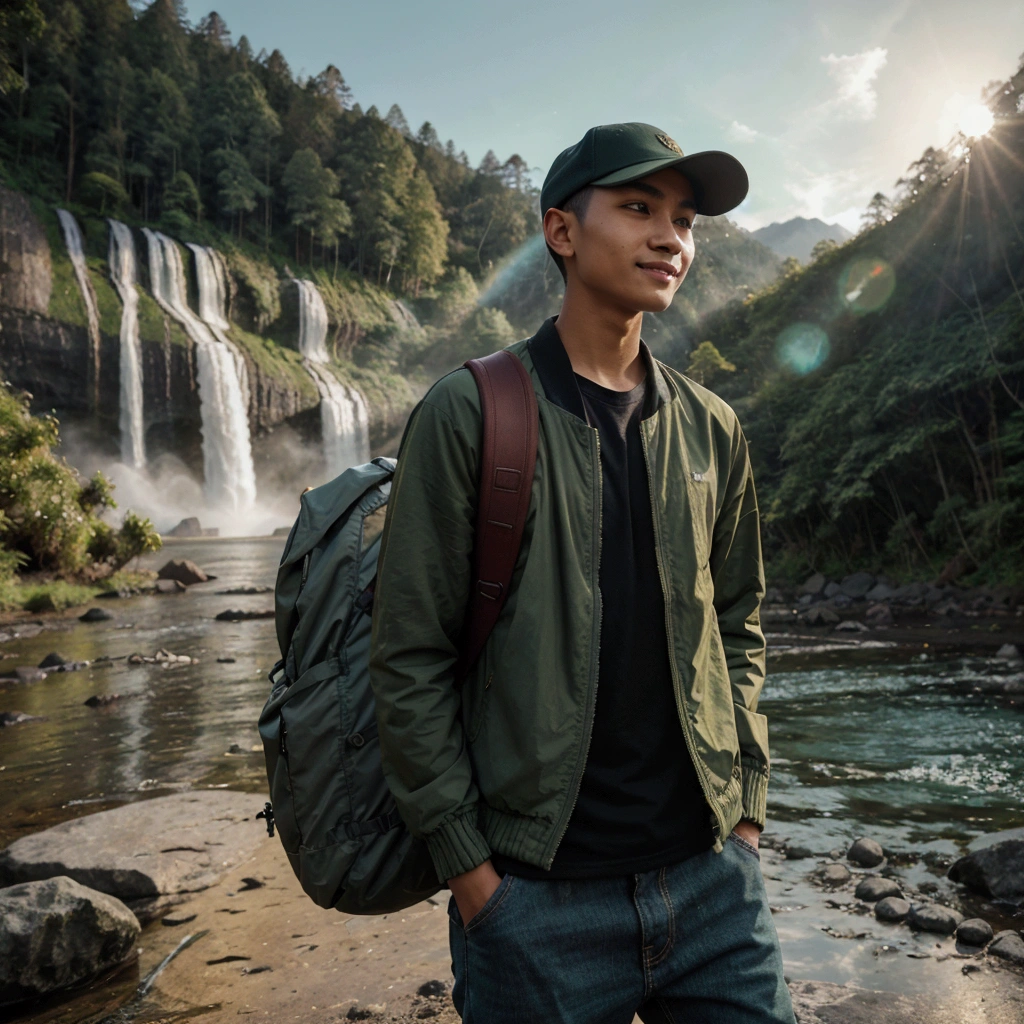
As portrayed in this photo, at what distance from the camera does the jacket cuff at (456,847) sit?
4.05 feet

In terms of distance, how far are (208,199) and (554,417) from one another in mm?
50864

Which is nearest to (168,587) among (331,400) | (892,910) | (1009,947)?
(892,910)

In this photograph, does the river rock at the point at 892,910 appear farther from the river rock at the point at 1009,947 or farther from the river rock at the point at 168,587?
the river rock at the point at 168,587

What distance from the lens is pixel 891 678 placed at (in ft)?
28.4

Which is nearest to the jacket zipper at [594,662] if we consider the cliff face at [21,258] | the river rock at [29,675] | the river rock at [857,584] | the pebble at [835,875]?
the pebble at [835,875]

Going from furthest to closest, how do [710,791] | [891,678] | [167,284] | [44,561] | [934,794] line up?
[167,284], [44,561], [891,678], [934,794], [710,791]

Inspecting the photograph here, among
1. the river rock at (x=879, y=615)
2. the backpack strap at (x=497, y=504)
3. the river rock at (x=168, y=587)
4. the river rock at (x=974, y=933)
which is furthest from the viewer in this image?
the river rock at (x=168, y=587)

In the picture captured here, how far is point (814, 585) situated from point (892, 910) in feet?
46.2

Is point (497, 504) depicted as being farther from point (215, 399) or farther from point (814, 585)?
point (215, 399)

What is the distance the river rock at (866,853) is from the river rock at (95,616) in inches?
536

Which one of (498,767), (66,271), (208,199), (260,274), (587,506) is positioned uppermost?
(208,199)

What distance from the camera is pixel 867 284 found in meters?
19.3

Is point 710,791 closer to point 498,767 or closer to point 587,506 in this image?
point 498,767

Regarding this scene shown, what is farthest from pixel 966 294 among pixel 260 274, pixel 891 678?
pixel 260 274
